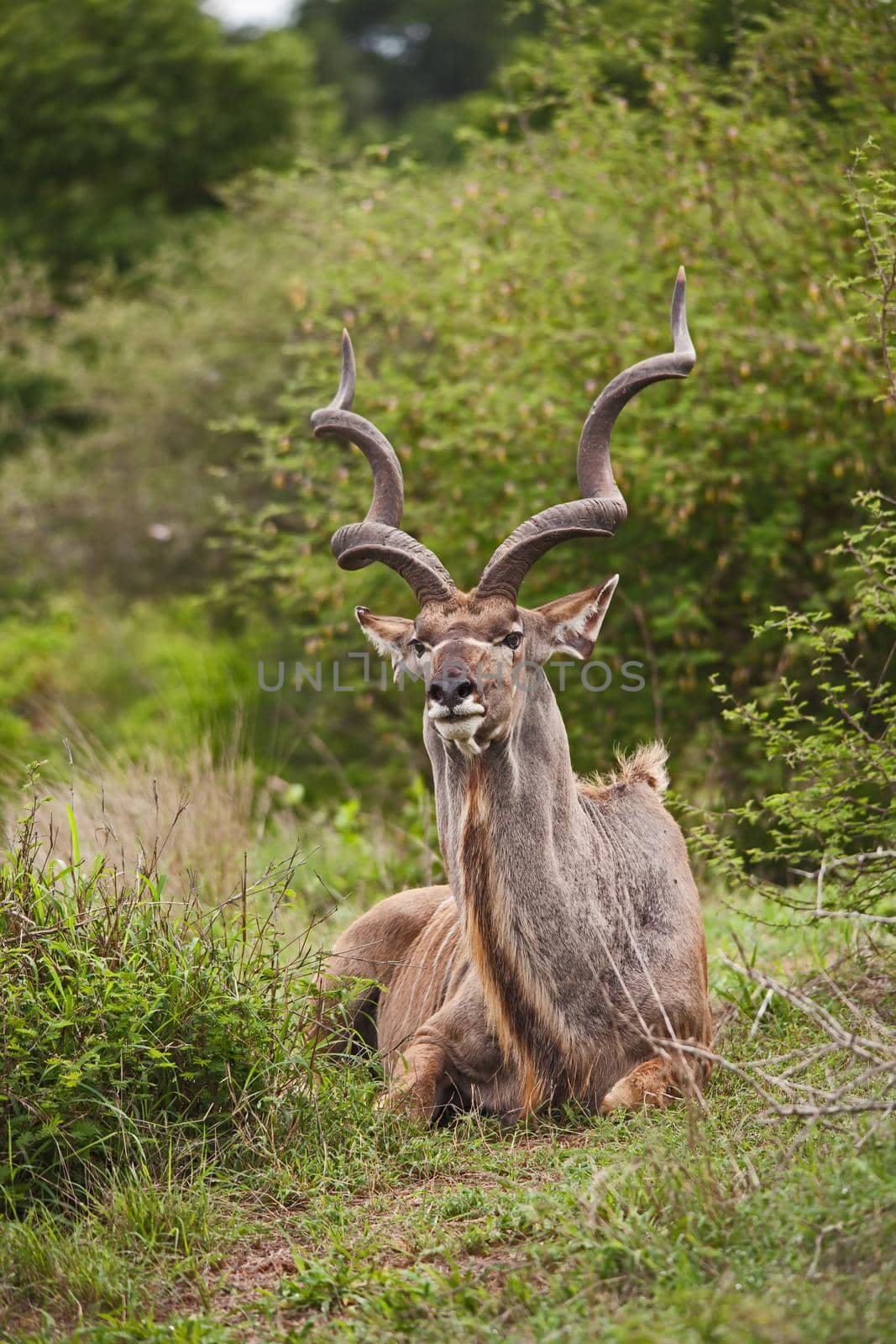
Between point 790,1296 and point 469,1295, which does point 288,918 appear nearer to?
point 469,1295

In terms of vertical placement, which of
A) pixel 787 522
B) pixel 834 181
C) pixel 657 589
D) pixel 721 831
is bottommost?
pixel 721 831

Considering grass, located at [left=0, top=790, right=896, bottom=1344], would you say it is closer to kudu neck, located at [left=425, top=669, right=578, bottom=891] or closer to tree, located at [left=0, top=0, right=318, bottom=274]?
kudu neck, located at [left=425, top=669, right=578, bottom=891]

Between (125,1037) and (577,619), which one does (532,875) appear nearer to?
(577,619)

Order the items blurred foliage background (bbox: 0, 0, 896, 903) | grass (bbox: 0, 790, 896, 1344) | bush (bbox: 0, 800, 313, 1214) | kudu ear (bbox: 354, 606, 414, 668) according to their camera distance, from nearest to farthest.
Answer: grass (bbox: 0, 790, 896, 1344)
bush (bbox: 0, 800, 313, 1214)
kudu ear (bbox: 354, 606, 414, 668)
blurred foliage background (bbox: 0, 0, 896, 903)

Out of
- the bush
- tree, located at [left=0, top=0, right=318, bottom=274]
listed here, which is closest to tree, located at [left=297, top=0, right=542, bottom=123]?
tree, located at [left=0, top=0, right=318, bottom=274]

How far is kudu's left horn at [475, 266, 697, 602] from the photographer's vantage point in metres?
5.50

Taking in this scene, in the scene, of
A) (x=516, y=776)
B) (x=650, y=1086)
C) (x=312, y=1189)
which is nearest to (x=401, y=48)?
(x=516, y=776)

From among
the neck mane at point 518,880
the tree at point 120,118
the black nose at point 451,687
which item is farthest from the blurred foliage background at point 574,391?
the tree at point 120,118

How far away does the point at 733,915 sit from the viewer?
7.94m

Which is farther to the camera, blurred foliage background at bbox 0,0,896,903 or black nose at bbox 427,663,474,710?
blurred foliage background at bbox 0,0,896,903

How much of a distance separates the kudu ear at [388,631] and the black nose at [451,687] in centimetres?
79

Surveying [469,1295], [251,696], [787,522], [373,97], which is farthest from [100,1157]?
[373,97]

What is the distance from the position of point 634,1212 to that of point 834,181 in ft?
24.6

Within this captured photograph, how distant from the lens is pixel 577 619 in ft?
18.6
